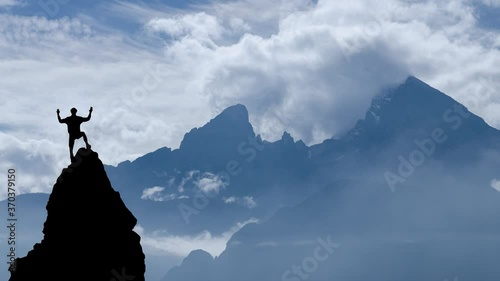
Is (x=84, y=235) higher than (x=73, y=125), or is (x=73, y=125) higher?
(x=73, y=125)

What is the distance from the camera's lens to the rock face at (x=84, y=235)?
134 feet

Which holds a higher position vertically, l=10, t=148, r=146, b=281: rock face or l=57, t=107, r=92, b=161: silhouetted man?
l=57, t=107, r=92, b=161: silhouetted man

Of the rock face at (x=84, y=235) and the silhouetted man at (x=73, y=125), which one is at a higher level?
the silhouetted man at (x=73, y=125)

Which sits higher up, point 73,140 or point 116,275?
point 73,140

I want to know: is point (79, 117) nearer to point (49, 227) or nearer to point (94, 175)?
point (94, 175)

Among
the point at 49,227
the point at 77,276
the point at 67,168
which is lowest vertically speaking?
the point at 77,276

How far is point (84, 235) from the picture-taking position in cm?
4128

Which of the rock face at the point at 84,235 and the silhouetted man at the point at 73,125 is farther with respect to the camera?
the silhouetted man at the point at 73,125

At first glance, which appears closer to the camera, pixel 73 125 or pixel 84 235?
pixel 84 235

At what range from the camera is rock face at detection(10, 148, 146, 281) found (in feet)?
134

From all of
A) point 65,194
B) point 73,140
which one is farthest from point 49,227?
point 73,140

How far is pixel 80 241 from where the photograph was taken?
4116 centimetres

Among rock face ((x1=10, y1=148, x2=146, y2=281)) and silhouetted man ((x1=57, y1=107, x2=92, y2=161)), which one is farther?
silhouetted man ((x1=57, y1=107, x2=92, y2=161))

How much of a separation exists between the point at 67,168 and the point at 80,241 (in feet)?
13.6
